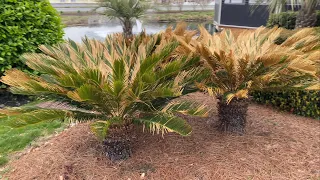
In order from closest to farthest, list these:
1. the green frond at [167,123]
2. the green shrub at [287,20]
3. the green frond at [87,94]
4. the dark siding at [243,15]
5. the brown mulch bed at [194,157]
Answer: the green frond at [87,94], the green frond at [167,123], the brown mulch bed at [194,157], the green shrub at [287,20], the dark siding at [243,15]

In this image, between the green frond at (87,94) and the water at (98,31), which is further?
the water at (98,31)

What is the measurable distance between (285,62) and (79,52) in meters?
2.31

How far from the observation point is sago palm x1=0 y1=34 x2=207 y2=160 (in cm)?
264

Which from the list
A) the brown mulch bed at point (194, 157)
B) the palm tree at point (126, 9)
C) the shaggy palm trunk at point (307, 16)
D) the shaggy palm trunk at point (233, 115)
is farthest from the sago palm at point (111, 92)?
the palm tree at point (126, 9)

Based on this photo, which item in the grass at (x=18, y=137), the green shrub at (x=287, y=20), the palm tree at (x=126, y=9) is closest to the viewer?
the grass at (x=18, y=137)

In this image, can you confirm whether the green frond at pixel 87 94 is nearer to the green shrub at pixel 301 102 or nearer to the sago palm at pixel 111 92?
the sago palm at pixel 111 92

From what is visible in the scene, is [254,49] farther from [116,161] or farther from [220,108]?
[116,161]

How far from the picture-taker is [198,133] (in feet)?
12.2

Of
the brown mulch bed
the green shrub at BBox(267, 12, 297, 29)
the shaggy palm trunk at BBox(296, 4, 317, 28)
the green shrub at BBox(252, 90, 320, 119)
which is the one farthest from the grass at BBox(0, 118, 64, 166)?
the green shrub at BBox(267, 12, 297, 29)

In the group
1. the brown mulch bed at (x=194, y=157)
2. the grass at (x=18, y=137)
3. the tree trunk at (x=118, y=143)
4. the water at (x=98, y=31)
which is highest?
the tree trunk at (x=118, y=143)

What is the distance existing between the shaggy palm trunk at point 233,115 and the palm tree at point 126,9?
11390 millimetres

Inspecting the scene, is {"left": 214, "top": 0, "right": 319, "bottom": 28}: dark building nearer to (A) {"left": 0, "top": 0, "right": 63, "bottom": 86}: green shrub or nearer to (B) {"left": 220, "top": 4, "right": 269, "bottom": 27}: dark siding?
(B) {"left": 220, "top": 4, "right": 269, "bottom": 27}: dark siding

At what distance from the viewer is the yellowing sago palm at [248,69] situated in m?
3.10

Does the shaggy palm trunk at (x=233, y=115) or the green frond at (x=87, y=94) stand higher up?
the green frond at (x=87, y=94)
